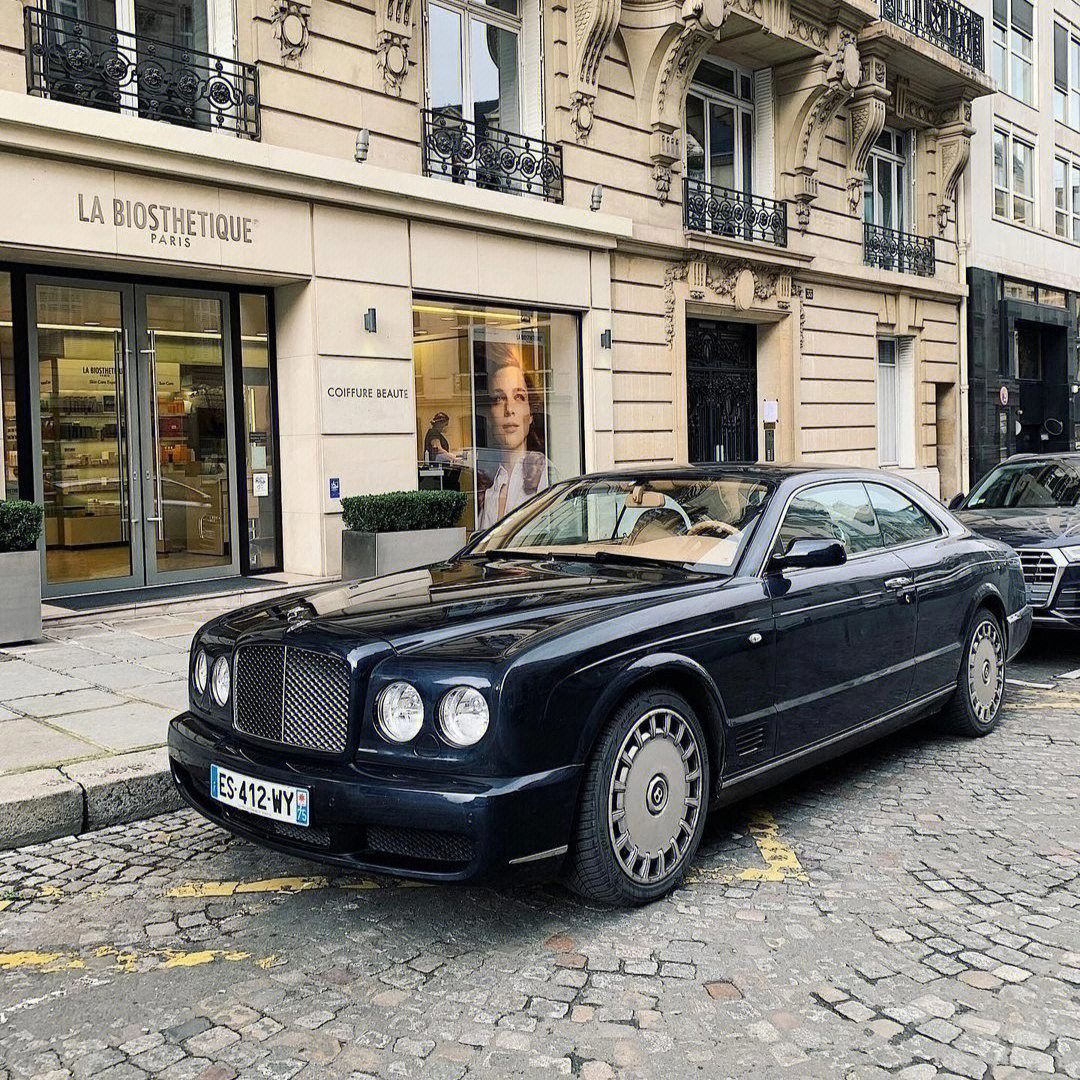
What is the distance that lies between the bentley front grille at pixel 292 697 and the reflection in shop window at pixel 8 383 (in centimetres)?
737

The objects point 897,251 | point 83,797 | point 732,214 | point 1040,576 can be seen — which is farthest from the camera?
point 897,251

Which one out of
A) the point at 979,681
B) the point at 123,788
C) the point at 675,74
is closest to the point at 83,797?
the point at 123,788

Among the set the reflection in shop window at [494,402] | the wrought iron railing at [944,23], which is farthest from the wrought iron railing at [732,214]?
the wrought iron railing at [944,23]

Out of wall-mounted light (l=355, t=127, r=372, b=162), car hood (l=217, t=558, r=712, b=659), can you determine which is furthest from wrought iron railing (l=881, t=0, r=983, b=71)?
car hood (l=217, t=558, r=712, b=659)

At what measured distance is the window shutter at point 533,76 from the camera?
14742 millimetres

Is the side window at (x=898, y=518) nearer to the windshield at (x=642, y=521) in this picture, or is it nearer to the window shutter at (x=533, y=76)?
the windshield at (x=642, y=521)

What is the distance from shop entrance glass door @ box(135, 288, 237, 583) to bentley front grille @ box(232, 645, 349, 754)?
806cm

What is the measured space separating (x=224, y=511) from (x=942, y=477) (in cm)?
1640

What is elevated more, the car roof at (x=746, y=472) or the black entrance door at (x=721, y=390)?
the black entrance door at (x=721, y=390)

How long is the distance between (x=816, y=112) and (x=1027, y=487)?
1073 cm

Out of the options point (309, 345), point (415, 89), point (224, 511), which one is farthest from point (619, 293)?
point (224, 511)

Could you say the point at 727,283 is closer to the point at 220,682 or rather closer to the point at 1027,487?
the point at 1027,487

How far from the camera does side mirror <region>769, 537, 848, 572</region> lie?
16.0ft

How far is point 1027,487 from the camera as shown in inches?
412
